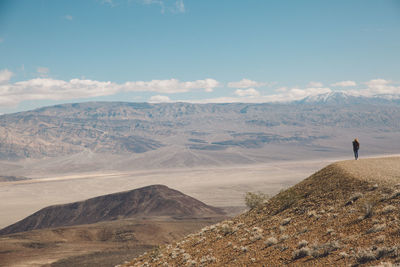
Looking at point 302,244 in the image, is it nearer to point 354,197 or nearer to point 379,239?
point 379,239

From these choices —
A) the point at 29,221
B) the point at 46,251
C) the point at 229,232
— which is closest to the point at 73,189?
the point at 29,221

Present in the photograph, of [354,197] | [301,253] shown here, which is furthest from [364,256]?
[354,197]

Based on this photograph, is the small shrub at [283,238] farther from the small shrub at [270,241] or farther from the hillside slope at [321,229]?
the small shrub at [270,241]

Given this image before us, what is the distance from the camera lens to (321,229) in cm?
1348

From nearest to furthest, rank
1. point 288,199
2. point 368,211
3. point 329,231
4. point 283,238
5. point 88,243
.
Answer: point 329,231 < point 368,211 < point 283,238 < point 288,199 < point 88,243

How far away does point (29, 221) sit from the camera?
100m

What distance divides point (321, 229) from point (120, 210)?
329 ft

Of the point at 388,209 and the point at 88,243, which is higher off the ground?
the point at 388,209

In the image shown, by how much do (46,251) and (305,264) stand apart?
45730 millimetres

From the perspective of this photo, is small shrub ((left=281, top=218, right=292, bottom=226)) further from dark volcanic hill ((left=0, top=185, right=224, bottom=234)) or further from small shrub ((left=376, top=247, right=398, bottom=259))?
dark volcanic hill ((left=0, top=185, right=224, bottom=234))

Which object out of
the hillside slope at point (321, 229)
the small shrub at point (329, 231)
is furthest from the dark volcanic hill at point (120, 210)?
the small shrub at point (329, 231)

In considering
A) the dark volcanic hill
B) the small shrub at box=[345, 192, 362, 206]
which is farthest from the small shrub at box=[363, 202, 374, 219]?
the dark volcanic hill

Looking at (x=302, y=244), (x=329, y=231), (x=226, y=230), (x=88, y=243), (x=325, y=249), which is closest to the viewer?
(x=325, y=249)

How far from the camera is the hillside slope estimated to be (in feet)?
35.3
